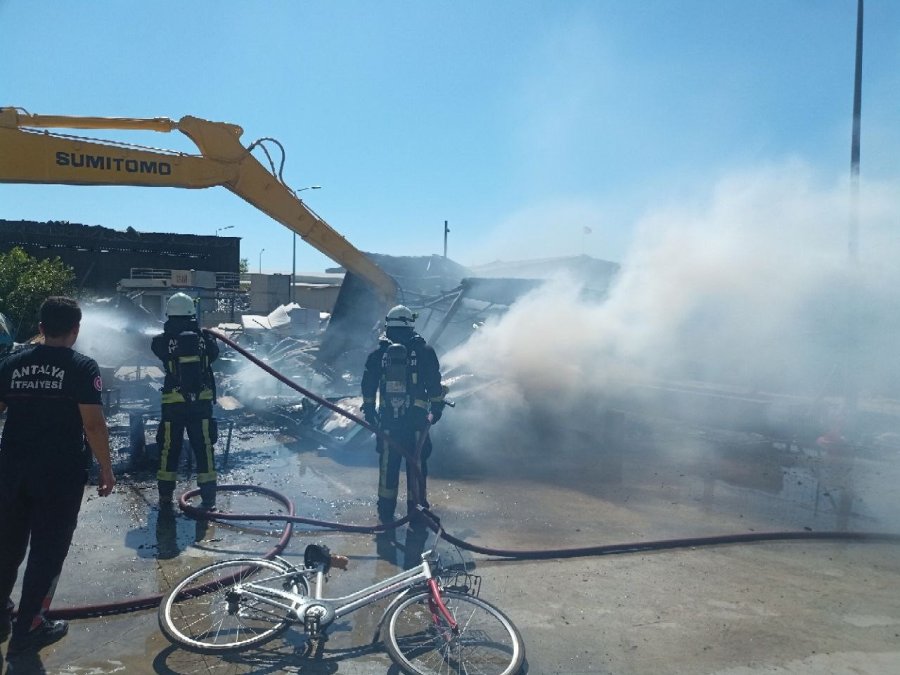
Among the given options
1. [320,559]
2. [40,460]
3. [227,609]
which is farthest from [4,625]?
[320,559]

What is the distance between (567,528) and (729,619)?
2.00m

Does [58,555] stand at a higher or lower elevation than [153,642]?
higher

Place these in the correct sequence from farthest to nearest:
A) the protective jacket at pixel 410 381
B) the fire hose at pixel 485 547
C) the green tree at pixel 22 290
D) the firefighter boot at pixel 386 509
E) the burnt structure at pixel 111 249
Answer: the burnt structure at pixel 111 249
the green tree at pixel 22 290
the protective jacket at pixel 410 381
the firefighter boot at pixel 386 509
the fire hose at pixel 485 547

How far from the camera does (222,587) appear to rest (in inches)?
165

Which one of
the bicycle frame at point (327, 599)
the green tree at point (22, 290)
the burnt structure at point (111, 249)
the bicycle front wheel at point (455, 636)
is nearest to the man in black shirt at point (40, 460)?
the bicycle frame at point (327, 599)

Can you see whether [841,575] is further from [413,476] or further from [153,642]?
[153,642]

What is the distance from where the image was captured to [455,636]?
3.55 metres

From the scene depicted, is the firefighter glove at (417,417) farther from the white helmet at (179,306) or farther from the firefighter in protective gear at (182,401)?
the white helmet at (179,306)

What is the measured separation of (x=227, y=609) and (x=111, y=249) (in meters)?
37.4

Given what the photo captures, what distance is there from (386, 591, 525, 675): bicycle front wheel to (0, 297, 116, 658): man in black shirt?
1.88m

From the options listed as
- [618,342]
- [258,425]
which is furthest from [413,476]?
[618,342]

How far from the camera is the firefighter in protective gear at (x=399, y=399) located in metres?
6.09

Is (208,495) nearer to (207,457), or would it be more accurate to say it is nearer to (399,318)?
(207,457)

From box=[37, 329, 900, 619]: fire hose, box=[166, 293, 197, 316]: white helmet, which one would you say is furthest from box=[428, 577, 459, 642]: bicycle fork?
box=[166, 293, 197, 316]: white helmet
